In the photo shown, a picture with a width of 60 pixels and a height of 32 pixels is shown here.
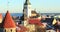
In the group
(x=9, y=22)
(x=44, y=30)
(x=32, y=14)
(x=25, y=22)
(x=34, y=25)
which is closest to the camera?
(x=9, y=22)

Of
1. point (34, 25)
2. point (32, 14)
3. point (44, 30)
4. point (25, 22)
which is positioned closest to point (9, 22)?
point (44, 30)

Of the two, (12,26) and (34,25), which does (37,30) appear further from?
(12,26)

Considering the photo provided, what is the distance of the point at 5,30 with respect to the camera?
38281mm

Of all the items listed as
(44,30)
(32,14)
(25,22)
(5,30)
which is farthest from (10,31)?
(32,14)

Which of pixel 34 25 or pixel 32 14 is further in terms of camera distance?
pixel 32 14

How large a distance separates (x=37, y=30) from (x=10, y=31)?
3258cm

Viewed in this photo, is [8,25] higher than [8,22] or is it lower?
lower

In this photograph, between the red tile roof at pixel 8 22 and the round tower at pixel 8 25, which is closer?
the red tile roof at pixel 8 22

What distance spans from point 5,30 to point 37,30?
32.6 m

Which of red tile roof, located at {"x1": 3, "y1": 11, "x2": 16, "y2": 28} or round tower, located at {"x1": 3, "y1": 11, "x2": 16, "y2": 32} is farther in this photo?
round tower, located at {"x1": 3, "y1": 11, "x2": 16, "y2": 32}

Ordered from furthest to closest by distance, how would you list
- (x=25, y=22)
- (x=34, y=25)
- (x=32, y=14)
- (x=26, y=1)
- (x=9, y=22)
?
(x=32, y=14) < (x=26, y=1) < (x=34, y=25) < (x=25, y=22) < (x=9, y=22)

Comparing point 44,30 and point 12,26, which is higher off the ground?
point 12,26

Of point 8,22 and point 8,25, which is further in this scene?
point 8,25

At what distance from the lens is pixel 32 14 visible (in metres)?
110
